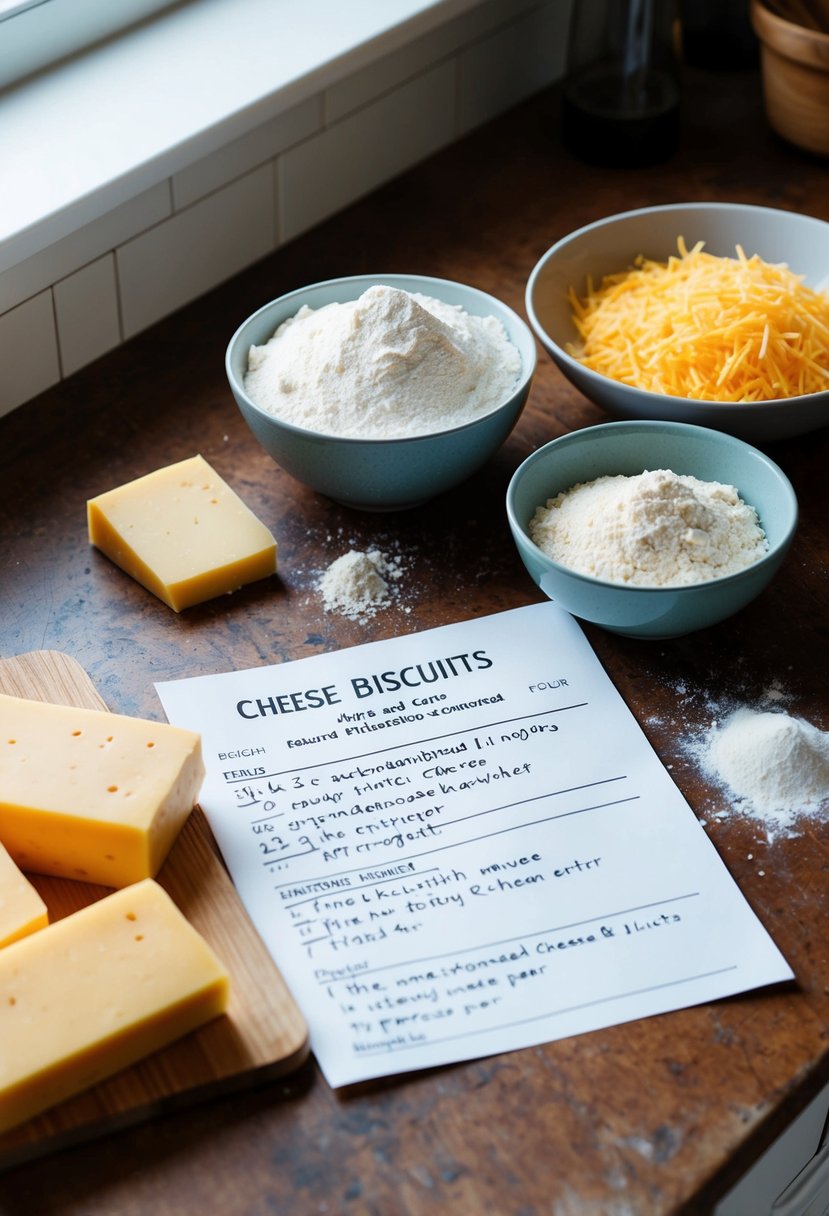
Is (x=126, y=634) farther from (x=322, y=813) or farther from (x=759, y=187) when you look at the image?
(x=759, y=187)

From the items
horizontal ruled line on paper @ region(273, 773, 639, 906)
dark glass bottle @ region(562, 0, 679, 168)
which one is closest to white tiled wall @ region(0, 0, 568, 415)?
dark glass bottle @ region(562, 0, 679, 168)

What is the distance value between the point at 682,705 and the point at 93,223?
0.70 metres

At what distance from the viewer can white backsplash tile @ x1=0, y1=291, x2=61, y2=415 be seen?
115cm

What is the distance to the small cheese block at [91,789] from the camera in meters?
0.77

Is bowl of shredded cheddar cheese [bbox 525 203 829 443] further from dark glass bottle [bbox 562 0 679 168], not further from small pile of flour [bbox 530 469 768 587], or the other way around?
dark glass bottle [bbox 562 0 679 168]

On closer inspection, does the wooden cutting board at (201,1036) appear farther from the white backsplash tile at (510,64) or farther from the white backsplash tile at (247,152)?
the white backsplash tile at (510,64)

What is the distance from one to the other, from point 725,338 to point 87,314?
0.59 m

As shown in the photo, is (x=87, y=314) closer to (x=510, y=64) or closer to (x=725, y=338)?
(x=725, y=338)

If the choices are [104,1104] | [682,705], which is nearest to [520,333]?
[682,705]

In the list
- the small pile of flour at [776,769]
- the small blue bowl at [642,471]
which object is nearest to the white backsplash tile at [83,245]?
the small blue bowl at [642,471]

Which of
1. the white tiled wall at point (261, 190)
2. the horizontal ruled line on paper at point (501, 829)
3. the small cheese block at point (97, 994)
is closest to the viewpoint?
the small cheese block at point (97, 994)

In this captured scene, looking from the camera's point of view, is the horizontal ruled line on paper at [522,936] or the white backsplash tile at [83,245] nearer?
the horizontal ruled line on paper at [522,936]

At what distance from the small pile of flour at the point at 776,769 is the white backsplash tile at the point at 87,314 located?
0.72 meters

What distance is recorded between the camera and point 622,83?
1.52 m
